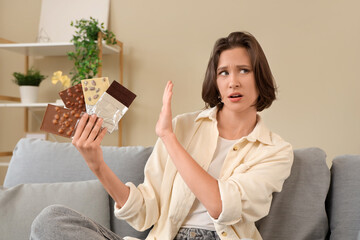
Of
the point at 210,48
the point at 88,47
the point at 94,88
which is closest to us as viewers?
the point at 94,88

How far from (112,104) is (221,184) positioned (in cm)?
44

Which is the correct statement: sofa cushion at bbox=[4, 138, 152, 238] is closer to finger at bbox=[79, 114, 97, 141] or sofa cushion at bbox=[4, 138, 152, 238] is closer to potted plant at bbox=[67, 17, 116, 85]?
finger at bbox=[79, 114, 97, 141]

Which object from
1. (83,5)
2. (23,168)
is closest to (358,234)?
(23,168)

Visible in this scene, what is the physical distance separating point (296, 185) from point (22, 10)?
3025 mm

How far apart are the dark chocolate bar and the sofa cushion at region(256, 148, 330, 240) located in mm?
716

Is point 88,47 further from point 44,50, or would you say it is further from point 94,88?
point 94,88

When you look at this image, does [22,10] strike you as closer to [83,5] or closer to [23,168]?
[83,5]

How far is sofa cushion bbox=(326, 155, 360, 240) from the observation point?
5.21 ft

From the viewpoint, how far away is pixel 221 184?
1.38m

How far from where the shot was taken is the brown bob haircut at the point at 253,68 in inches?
62.2

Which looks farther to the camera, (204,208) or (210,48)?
(210,48)

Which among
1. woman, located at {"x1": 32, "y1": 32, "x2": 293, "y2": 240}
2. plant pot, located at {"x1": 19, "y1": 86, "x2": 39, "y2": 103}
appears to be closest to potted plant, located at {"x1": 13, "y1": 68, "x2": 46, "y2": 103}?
plant pot, located at {"x1": 19, "y1": 86, "x2": 39, "y2": 103}

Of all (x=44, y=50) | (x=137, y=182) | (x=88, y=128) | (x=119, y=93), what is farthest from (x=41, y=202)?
(x=44, y=50)

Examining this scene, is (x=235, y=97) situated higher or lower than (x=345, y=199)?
higher
